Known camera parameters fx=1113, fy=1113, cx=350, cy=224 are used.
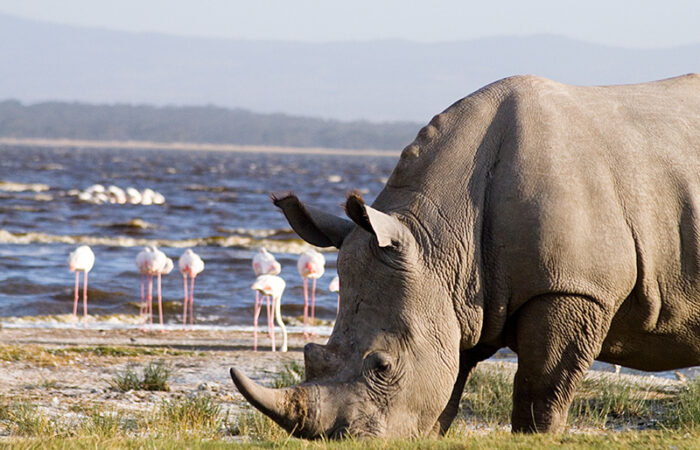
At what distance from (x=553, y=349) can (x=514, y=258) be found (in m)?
0.55

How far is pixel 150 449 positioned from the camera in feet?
19.3

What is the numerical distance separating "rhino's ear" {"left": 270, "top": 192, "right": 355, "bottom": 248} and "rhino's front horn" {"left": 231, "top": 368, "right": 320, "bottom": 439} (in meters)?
1.05

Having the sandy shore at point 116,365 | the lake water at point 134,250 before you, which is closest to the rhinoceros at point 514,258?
the sandy shore at point 116,365

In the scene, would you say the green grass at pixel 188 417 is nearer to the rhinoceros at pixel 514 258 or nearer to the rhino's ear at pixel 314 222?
the rhino's ear at pixel 314 222

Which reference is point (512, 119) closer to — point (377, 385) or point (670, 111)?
point (670, 111)

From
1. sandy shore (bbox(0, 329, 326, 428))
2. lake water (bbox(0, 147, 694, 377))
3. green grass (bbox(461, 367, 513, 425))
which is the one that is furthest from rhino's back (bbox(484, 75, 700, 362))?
lake water (bbox(0, 147, 694, 377))

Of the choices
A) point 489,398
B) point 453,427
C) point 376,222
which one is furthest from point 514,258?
point 489,398

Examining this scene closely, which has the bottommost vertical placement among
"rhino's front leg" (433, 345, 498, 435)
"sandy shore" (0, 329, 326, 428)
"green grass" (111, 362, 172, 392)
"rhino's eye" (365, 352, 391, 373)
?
"sandy shore" (0, 329, 326, 428)

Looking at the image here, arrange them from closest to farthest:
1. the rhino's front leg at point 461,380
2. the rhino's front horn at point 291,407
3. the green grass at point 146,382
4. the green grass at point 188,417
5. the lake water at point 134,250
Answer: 1. the rhino's front horn at point 291,407
2. the rhino's front leg at point 461,380
3. the green grass at point 188,417
4. the green grass at point 146,382
5. the lake water at point 134,250

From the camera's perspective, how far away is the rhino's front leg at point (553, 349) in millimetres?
6129

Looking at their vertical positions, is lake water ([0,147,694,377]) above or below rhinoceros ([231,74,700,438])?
below

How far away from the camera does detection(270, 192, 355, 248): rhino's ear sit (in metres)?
6.54

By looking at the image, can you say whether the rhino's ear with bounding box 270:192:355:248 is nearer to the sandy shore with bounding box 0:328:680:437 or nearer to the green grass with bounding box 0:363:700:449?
the green grass with bounding box 0:363:700:449

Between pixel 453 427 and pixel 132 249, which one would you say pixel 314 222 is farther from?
pixel 132 249
